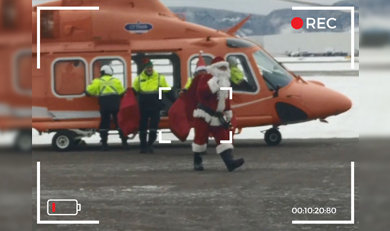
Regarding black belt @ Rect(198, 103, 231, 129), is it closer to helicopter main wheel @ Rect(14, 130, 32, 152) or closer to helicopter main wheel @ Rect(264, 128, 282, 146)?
helicopter main wheel @ Rect(264, 128, 282, 146)

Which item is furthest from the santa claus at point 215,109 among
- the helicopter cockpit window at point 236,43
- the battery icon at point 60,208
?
the battery icon at point 60,208

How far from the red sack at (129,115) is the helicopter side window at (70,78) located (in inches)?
35.2

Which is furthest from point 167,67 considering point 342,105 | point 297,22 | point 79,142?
point 297,22

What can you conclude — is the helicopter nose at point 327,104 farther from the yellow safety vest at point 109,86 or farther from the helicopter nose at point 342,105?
the yellow safety vest at point 109,86

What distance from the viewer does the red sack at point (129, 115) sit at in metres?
10.1

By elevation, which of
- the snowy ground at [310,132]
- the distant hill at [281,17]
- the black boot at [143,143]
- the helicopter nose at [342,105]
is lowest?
the snowy ground at [310,132]

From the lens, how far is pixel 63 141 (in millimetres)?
10508

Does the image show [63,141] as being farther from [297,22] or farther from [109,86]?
[297,22]

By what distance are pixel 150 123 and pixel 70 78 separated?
4.71 feet

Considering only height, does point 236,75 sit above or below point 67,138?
above

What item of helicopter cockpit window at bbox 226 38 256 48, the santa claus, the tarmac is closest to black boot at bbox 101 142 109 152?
the tarmac

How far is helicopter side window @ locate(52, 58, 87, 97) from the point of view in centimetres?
1065

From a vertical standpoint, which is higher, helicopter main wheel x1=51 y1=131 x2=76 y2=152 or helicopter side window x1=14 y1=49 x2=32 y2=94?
helicopter side window x1=14 y1=49 x2=32 y2=94

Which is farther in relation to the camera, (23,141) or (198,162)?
(198,162)
